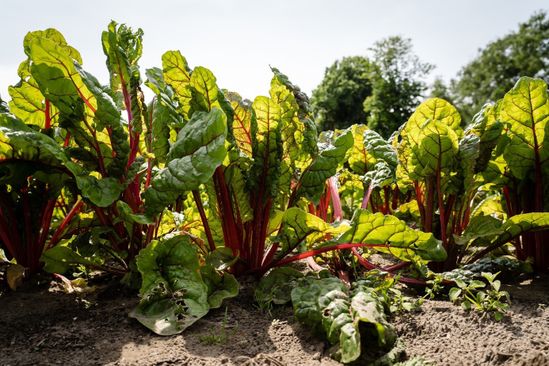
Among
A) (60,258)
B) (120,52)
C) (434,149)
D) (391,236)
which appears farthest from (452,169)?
(60,258)

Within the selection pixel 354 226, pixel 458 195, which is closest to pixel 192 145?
pixel 354 226

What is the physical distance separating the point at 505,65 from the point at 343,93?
1523cm

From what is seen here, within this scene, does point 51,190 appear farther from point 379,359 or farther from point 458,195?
point 458,195

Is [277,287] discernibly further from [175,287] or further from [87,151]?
[87,151]

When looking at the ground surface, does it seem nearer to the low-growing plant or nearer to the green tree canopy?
the low-growing plant

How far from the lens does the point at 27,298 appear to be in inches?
75.2

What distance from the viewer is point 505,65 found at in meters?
32.3

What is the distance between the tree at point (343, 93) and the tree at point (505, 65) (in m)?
10.4

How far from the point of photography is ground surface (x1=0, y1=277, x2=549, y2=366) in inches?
55.4

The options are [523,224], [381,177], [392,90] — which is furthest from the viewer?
[392,90]

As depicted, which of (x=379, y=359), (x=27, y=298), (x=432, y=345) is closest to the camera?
(x=379, y=359)

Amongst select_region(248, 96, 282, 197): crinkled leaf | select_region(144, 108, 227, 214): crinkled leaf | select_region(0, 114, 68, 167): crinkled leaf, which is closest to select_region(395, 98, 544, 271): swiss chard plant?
select_region(248, 96, 282, 197): crinkled leaf

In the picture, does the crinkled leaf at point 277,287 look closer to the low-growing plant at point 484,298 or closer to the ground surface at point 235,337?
the ground surface at point 235,337

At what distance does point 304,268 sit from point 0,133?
1.50 meters
